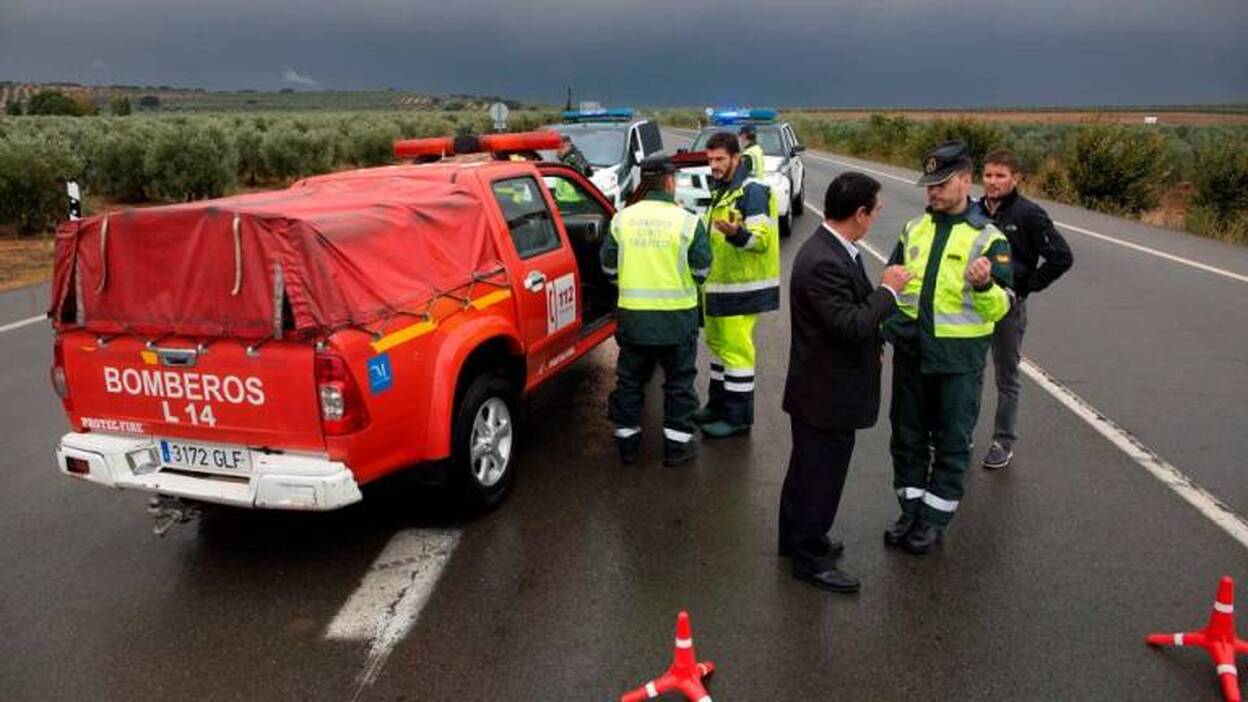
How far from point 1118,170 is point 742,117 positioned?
9.58 meters

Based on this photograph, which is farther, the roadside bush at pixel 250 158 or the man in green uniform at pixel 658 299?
the roadside bush at pixel 250 158

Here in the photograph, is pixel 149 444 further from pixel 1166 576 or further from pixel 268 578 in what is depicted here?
pixel 1166 576

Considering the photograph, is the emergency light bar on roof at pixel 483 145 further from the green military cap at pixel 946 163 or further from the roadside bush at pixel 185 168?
the roadside bush at pixel 185 168

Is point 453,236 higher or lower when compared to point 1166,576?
higher

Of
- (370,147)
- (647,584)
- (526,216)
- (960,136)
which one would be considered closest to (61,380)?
(526,216)

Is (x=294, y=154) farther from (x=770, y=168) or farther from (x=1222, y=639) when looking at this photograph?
(x=1222, y=639)

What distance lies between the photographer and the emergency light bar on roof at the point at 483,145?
601 cm

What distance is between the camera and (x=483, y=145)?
6.03 m

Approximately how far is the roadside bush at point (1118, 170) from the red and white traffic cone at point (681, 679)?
841 inches

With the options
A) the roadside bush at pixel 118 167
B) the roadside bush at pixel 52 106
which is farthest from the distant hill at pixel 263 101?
the roadside bush at pixel 118 167

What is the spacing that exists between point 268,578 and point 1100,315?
8.52m

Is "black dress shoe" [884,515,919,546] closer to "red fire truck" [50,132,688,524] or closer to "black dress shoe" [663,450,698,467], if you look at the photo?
"black dress shoe" [663,450,698,467]

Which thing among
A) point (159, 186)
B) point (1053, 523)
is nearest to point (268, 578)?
point (1053, 523)

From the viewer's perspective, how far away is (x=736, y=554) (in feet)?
14.4
